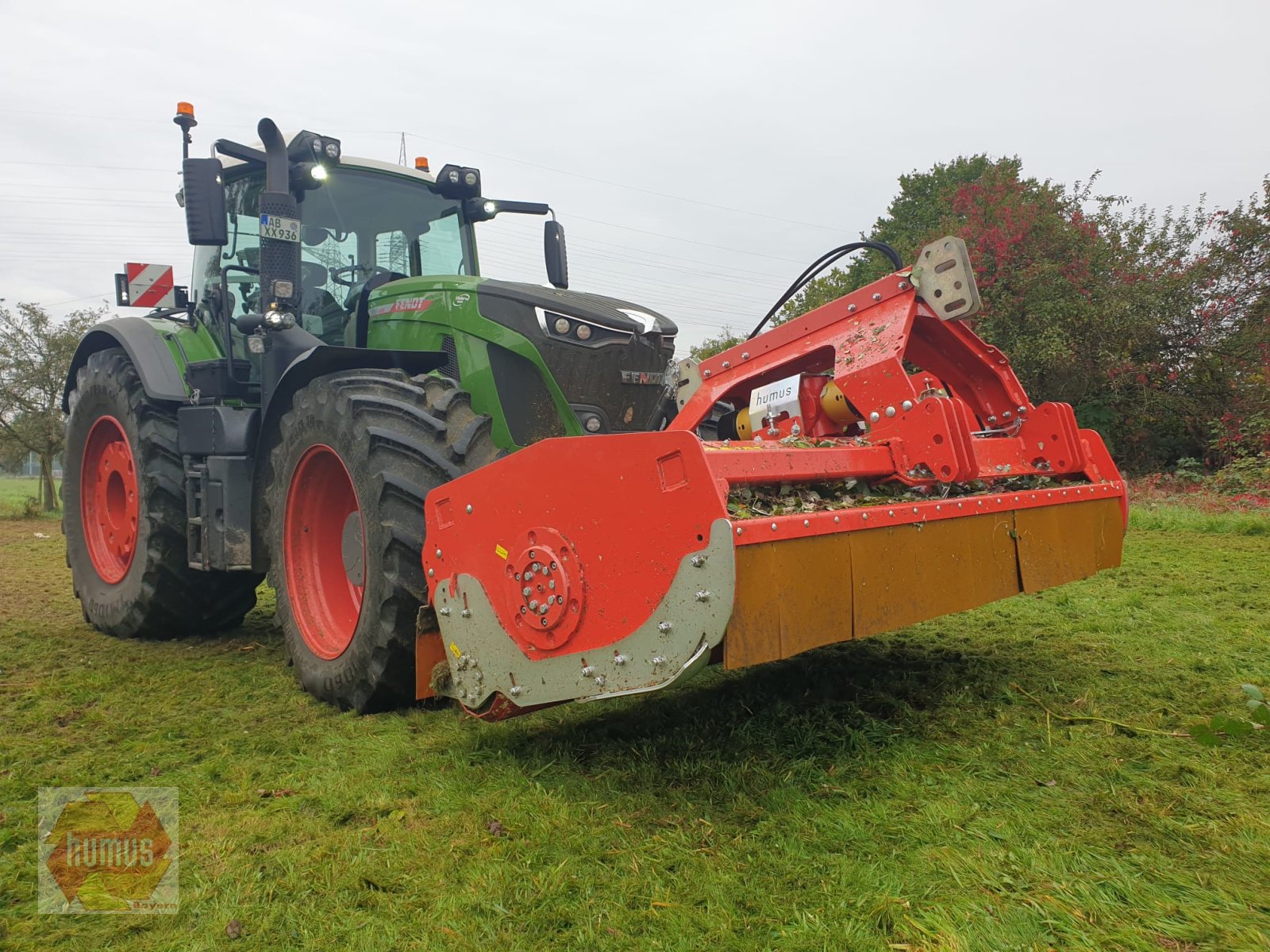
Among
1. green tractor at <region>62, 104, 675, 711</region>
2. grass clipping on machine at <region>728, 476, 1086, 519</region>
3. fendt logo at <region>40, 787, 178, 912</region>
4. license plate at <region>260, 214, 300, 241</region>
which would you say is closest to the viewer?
fendt logo at <region>40, 787, 178, 912</region>

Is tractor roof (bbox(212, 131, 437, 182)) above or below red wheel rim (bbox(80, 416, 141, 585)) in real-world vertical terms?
above

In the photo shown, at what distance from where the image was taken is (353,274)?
15.0ft

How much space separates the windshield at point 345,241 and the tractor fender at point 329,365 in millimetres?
696

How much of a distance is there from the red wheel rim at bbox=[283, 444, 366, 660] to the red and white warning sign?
104 inches

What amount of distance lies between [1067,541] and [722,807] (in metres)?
1.71

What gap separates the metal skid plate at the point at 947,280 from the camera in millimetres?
3094

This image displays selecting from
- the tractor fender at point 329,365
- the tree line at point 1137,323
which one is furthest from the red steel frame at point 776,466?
the tree line at point 1137,323

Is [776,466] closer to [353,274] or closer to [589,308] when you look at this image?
[589,308]

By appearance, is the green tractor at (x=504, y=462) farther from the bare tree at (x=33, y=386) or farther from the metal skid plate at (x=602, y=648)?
the bare tree at (x=33, y=386)

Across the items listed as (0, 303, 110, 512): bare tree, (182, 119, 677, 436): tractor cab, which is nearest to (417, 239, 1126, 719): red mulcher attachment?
(182, 119, 677, 436): tractor cab

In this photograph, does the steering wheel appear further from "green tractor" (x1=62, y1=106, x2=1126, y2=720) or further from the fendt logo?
the fendt logo

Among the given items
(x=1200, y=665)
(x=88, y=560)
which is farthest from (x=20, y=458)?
(x=1200, y=665)

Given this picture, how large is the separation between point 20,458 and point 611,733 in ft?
58.3

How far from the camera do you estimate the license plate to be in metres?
4.04
